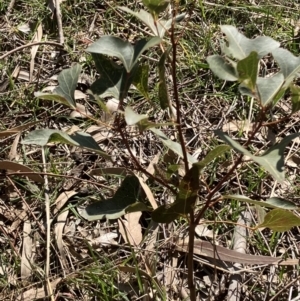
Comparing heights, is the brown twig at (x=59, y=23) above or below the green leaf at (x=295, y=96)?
below

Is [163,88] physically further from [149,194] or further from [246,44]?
[149,194]

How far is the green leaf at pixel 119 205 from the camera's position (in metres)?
1.21

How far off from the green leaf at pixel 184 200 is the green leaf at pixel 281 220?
0.16 meters

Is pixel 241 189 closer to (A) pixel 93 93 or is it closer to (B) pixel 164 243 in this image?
(B) pixel 164 243

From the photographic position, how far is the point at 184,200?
1.19 meters

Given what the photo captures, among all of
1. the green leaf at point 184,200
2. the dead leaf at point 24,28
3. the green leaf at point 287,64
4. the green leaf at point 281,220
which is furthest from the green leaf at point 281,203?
the dead leaf at point 24,28

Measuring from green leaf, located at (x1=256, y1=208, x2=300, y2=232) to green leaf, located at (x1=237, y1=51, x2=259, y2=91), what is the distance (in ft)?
0.95

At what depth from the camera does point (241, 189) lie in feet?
5.95

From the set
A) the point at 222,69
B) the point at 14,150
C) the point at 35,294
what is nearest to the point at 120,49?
the point at 222,69

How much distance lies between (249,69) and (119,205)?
1.47ft

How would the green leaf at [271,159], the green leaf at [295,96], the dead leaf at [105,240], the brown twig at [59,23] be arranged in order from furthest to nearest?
the brown twig at [59,23], the dead leaf at [105,240], the green leaf at [295,96], the green leaf at [271,159]

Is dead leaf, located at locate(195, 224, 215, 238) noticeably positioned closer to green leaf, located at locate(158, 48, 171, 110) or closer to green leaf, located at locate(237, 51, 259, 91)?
green leaf, located at locate(158, 48, 171, 110)

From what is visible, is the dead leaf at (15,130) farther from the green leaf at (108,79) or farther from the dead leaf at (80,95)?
the green leaf at (108,79)

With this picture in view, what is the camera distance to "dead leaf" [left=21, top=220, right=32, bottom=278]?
1.67 m
